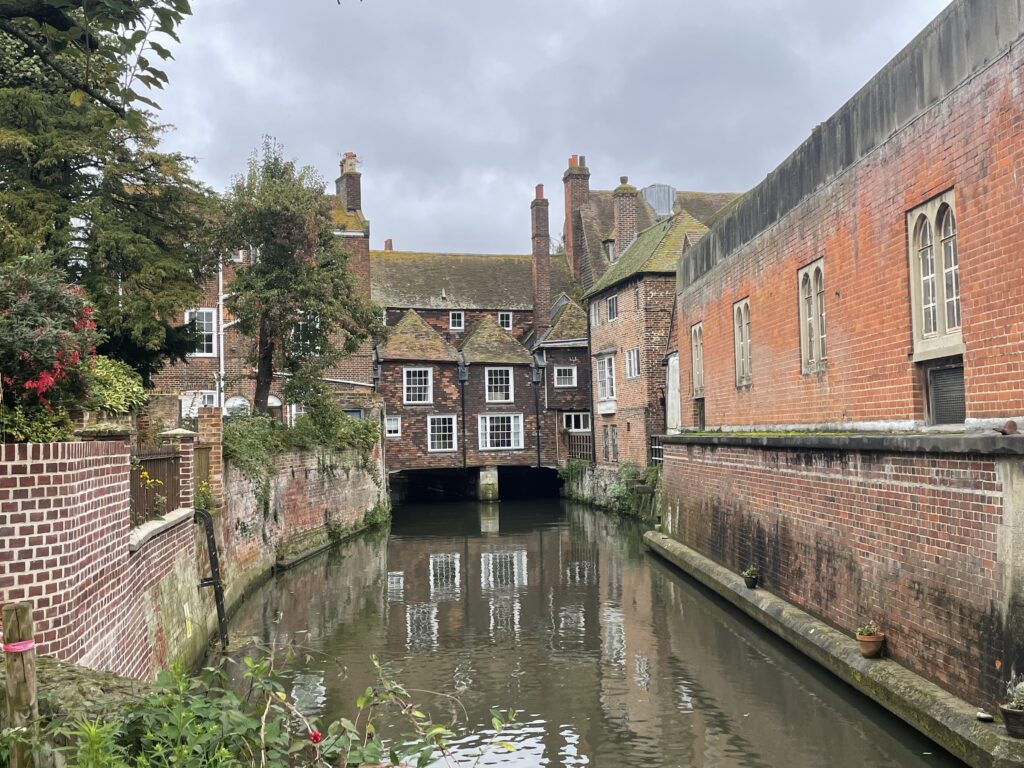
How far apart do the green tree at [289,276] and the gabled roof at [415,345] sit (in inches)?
580

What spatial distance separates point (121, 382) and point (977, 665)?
38.1 ft

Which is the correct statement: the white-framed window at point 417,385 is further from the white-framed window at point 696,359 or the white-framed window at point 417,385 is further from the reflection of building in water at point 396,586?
the white-framed window at point 696,359

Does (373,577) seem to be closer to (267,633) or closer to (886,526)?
(267,633)

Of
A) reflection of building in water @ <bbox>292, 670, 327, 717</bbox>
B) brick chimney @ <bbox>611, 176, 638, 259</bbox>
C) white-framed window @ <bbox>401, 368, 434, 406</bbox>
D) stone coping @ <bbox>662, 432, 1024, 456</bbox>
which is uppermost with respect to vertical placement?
brick chimney @ <bbox>611, 176, 638, 259</bbox>

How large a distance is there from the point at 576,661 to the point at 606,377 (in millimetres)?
25635

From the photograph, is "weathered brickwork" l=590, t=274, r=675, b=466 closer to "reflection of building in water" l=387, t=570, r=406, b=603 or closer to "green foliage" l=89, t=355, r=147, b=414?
"reflection of building in water" l=387, t=570, r=406, b=603

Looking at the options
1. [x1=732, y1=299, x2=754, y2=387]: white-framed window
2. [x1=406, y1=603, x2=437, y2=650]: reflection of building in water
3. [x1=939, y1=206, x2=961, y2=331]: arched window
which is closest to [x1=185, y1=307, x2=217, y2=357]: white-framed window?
[x1=406, y1=603, x2=437, y2=650]: reflection of building in water

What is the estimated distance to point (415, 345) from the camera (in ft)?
131

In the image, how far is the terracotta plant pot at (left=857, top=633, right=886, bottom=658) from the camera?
31.5 feet

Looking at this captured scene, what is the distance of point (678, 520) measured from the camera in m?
21.0

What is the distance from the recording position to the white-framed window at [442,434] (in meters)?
39.5

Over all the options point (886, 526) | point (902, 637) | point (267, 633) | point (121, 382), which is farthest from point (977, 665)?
point (121, 382)

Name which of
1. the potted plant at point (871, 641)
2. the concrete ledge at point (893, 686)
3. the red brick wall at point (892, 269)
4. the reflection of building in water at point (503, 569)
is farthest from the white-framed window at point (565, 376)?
the potted plant at point (871, 641)

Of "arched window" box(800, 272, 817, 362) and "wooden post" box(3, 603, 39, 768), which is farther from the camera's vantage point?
"arched window" box(800, 272, 817, 362)
